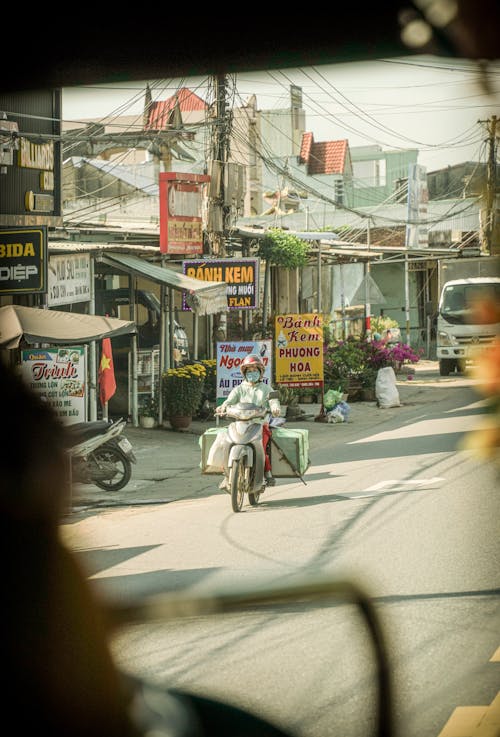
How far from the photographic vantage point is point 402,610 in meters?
5.52

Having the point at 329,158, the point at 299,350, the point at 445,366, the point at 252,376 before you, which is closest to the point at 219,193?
the point at 299,350

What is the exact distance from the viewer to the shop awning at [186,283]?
15.1 m

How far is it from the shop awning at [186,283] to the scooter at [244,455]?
4847 mm

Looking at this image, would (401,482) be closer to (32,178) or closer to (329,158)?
(32,178)

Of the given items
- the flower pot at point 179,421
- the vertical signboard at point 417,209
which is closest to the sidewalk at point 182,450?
the flower pot at point 179,421

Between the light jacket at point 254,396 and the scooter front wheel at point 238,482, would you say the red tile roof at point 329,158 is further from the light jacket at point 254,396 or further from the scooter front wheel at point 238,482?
the scooter front wheel at point 238,482

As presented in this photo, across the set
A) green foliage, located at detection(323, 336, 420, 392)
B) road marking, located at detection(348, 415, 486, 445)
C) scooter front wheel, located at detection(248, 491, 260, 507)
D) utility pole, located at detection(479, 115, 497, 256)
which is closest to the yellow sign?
road marking, located at detection(348, 415, 486, 445)

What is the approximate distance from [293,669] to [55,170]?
39.1 feet

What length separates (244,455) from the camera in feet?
32.6

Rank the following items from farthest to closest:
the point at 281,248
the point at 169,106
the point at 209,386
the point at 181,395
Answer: the point at 281,248
the point at 209,386
the point at 181,395
the point at 169,106

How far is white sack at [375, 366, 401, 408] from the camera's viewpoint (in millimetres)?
19859

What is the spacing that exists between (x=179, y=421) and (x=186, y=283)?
2.17 metres

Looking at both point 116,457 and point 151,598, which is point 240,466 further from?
point 151,598

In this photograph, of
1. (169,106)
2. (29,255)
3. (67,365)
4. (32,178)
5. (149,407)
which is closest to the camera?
(67,365)
